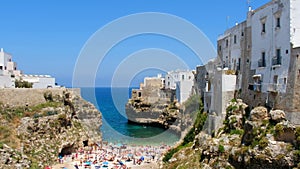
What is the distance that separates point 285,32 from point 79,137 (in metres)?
24.3

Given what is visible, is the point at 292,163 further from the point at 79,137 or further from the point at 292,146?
the point at 79,137

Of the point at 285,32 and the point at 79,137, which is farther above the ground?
the point at 285,32

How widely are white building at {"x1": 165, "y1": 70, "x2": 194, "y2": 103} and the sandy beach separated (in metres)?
11.9

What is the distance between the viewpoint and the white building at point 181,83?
46194 mm

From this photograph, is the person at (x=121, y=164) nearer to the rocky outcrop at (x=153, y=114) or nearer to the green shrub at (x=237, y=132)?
the green shrub at (x=237, y=132)

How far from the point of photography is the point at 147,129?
55.2 m

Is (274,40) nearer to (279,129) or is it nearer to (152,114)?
(279,129)

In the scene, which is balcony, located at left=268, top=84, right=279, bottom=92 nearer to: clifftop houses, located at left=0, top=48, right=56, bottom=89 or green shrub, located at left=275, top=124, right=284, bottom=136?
green shrub, located at left=275, top=124, right=284, bottom=136

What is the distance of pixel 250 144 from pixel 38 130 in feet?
65.5

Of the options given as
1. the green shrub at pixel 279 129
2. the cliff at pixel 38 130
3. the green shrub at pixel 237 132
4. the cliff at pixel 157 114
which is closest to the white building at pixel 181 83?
the cliff at pixel 157 114

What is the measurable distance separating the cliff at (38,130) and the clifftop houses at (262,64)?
584 inches

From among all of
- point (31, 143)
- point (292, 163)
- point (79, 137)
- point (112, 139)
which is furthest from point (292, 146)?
point (112, 139)

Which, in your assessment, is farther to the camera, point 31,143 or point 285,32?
point 31,143

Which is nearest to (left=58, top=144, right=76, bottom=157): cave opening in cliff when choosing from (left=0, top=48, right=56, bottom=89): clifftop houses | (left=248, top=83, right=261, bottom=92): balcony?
(left=0, top=48, right=56, bottom=89): clifftop houses
